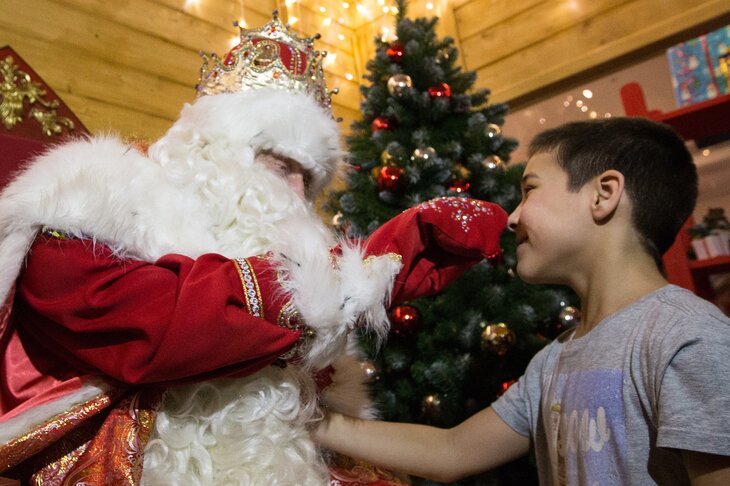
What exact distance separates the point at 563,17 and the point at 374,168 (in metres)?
1.82

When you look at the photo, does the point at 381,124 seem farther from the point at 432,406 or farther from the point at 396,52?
the point at 432,406

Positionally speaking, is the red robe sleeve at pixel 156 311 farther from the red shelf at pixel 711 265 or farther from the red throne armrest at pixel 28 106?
the red shelf at pixel 711 265

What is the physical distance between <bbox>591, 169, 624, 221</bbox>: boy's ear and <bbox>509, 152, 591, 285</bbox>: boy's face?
16 millimetres

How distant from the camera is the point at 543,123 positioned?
3188 millimetres

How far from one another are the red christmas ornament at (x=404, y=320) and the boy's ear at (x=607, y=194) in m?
0.85

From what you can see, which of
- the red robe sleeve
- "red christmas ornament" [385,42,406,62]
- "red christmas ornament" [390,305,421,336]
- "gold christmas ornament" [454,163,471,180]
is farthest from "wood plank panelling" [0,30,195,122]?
the red robe sleeve

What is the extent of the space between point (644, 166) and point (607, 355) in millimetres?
354

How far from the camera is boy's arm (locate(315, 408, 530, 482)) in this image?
111 cm

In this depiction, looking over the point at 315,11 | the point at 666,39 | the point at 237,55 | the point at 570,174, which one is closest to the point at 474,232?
the point at 570,174

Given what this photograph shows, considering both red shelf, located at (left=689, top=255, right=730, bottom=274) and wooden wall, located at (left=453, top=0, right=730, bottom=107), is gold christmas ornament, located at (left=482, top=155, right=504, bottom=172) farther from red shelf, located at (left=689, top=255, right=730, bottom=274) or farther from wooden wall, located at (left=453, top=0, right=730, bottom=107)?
wooden wall, located at (left=453, top=0, right=730, bottom=107)

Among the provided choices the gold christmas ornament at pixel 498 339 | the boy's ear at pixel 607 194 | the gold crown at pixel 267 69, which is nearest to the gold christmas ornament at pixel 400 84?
the gold crown at pixel 267 69

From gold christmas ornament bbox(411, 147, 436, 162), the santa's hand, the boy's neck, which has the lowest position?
the boy's neck

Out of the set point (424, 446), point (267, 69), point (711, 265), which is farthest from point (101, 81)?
point (711, 265)

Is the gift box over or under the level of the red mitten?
over
